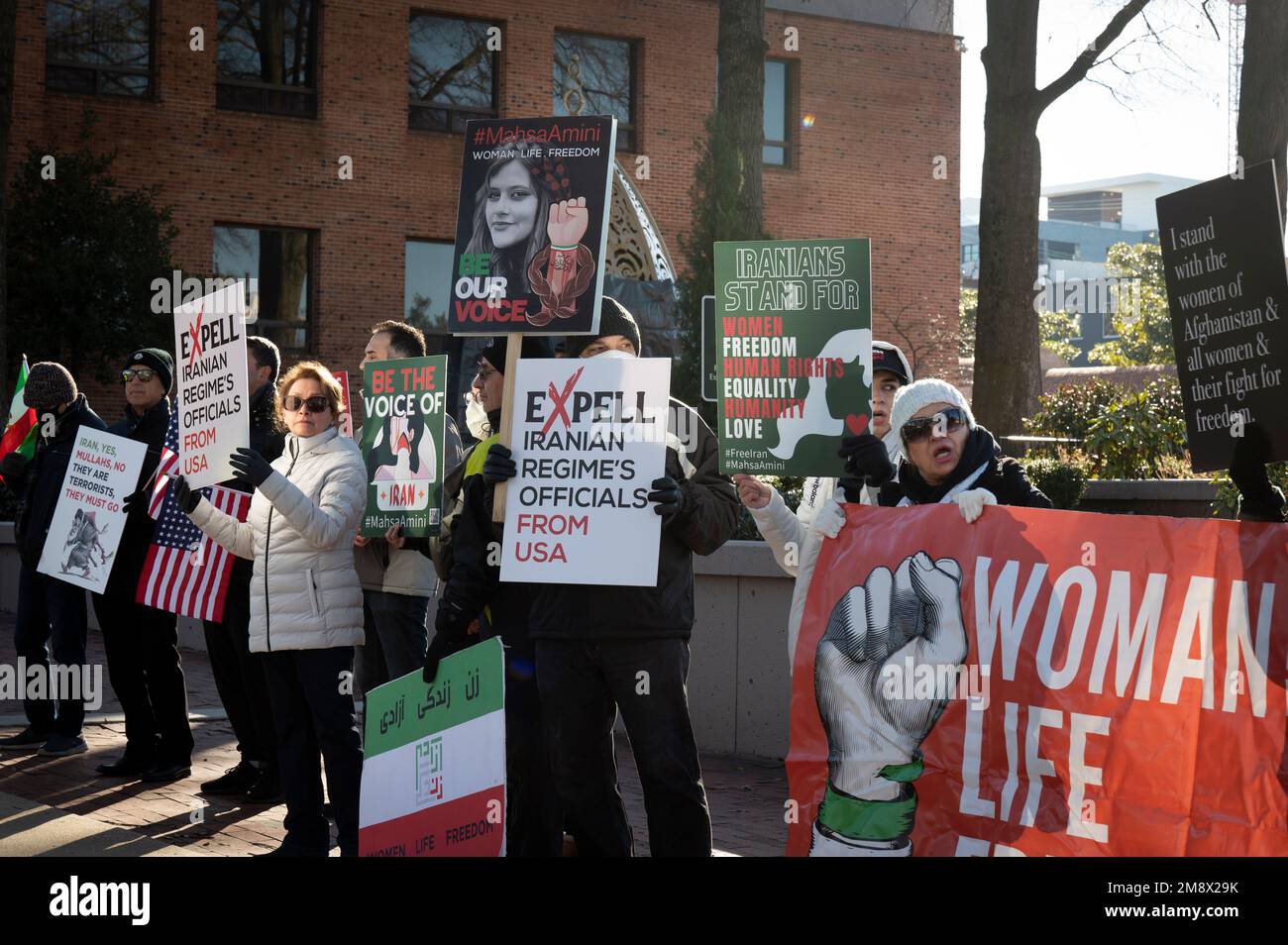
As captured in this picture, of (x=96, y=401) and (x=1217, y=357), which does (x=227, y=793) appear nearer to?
(x=1217, y=357)

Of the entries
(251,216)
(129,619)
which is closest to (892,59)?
(251,216)

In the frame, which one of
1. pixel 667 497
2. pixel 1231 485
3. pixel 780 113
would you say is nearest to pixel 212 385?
pixel 667 497

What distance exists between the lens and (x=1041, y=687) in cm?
466

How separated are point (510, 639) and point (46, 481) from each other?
4.28 meters

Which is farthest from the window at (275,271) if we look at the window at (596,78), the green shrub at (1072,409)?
the green shrub at (1072,409)

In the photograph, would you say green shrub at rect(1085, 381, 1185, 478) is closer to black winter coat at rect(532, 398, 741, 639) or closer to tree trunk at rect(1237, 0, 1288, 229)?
tree trunk at rect(1237, 0, 1288, 229)

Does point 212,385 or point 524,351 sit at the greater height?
point 524,351

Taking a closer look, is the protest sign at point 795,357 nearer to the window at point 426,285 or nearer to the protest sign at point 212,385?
the protest sign at point 212,385

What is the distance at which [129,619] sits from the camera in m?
8.06

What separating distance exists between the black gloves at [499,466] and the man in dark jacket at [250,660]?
234 centimetres

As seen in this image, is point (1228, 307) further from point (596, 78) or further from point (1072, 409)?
point (596, 78)

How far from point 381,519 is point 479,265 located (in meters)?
1.53

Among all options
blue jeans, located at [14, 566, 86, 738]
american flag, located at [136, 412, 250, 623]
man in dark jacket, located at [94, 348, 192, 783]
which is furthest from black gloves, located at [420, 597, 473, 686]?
blue jeans, located at [14, 566, 86, 738]

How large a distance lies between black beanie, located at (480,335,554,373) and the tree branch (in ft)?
37.3
